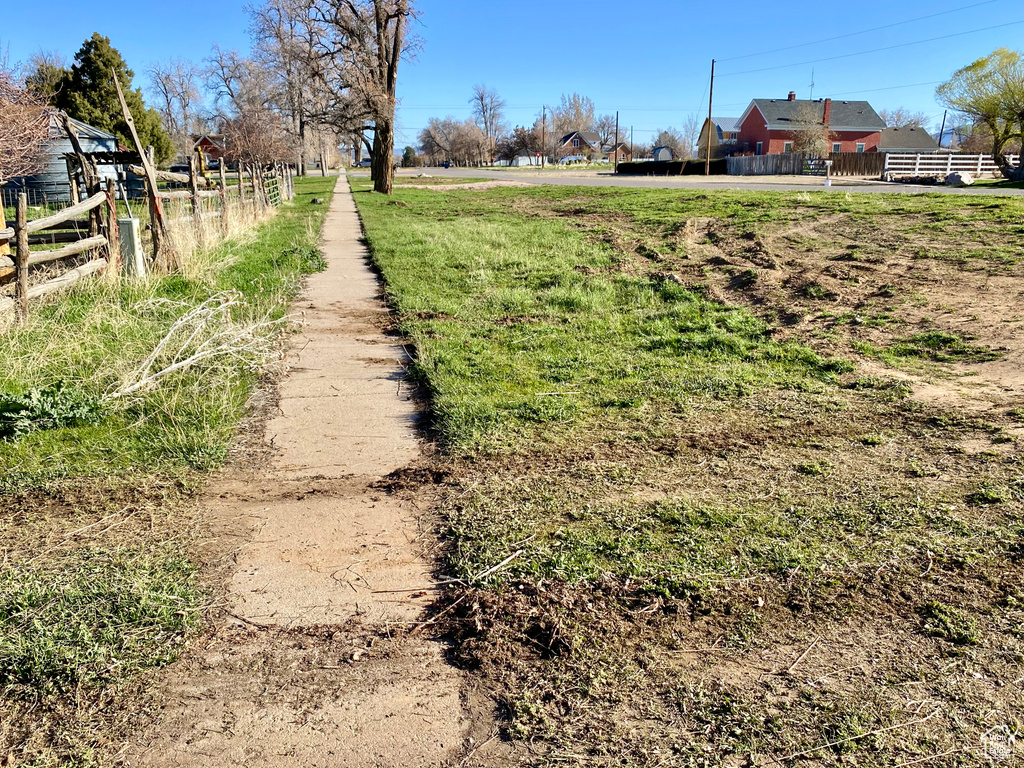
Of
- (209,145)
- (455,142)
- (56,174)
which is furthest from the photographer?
(455,142)

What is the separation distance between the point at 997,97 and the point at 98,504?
42735 millimetres

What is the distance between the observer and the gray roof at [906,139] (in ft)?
242

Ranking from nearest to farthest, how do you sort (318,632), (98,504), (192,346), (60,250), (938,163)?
1. (318,632)
2. (98,504)
3. (192,346)
4. (60,250)
5. (938,163)

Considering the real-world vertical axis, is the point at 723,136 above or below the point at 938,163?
above

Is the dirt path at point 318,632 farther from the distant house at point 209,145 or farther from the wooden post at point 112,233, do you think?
the distant house at point 209,145

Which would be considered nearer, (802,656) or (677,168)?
(802,656)

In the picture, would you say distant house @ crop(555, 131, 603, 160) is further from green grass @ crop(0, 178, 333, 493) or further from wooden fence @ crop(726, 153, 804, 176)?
green grass @ crop(0, 178, 333, 493)

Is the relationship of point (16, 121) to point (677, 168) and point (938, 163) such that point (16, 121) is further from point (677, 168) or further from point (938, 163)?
point (677, 168)

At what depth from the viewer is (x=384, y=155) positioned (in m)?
33.4

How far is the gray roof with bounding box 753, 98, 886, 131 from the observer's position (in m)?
70.1

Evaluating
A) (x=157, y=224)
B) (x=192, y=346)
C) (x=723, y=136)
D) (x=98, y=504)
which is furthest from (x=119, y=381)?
(x=723, y=136)

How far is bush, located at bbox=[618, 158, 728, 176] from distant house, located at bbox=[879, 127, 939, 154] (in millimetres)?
29387

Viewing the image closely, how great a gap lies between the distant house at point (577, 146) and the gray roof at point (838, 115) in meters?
48.1

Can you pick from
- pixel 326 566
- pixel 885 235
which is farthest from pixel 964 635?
pixel 885 235
